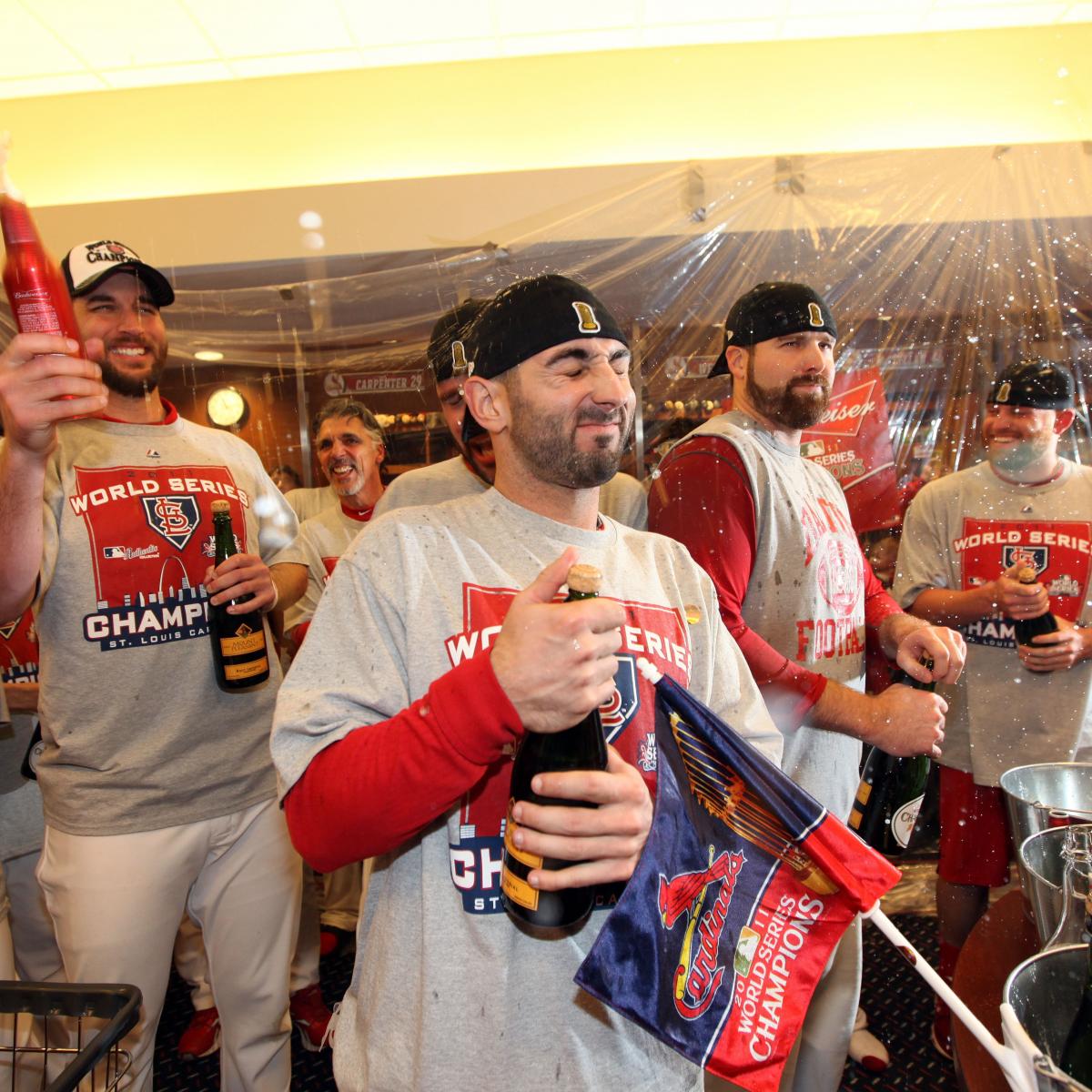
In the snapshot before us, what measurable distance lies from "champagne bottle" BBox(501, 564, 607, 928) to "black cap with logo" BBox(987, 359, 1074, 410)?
1.23 meters

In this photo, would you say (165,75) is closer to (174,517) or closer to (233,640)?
(174,517)

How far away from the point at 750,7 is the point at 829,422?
1.08 metres

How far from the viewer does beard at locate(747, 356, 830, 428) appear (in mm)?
1477

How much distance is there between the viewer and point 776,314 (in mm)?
1446

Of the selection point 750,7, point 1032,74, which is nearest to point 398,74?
point 750,7

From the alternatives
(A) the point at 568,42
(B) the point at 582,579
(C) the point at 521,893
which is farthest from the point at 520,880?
(A) the point at 568,42

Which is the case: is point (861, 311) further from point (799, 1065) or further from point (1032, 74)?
point (799, 1065)

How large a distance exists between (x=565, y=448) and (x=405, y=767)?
430 mm

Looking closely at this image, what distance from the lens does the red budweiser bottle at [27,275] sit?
2.91 feet

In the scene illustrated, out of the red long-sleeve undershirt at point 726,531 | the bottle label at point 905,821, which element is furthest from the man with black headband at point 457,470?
the bottle label at point 905,821

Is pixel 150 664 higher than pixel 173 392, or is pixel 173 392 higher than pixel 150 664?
pixel 173 392

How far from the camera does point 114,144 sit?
1.89 m

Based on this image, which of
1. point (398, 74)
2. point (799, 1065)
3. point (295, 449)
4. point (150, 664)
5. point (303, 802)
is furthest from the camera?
point (398, 74)

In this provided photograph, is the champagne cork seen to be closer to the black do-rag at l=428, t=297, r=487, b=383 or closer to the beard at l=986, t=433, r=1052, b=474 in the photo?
the black do-rag at l=428, t=297, r=487, b=383
